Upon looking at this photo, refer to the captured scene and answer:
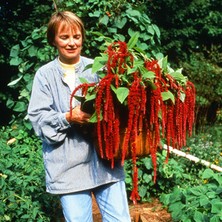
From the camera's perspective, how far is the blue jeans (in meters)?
2.39

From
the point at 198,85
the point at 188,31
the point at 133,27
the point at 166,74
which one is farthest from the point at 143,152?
the point at 188,31

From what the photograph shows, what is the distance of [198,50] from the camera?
8.50 meters

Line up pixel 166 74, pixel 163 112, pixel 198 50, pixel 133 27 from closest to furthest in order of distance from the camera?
pixel 163 112 < pixel 166 74 < pixel 133 27 < pixel 198 50

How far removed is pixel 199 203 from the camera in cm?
329

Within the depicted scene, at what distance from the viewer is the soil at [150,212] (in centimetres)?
421

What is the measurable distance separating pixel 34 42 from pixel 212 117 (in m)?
4.06

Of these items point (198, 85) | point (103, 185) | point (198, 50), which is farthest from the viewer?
point (198, 50)

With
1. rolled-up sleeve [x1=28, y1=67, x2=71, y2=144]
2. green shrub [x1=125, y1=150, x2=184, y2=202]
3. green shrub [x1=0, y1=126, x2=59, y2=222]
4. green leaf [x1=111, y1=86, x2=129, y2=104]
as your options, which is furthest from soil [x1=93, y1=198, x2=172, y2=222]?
green leaf [x1=111, y1=86, x2=129, y2=104]

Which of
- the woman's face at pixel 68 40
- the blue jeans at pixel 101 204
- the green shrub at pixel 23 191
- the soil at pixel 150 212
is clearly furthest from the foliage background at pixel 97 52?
the blue jeans at pixel 101 204

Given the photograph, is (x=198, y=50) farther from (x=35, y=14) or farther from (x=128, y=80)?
(x=128, y=80)

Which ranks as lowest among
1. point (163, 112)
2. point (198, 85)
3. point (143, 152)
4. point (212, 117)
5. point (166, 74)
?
point (212, 117)

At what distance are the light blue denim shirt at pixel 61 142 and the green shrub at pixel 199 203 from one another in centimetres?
97

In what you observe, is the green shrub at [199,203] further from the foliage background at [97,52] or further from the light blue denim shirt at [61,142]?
the light blue denim shirt at [61,142]

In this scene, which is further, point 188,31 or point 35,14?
point 188,31
